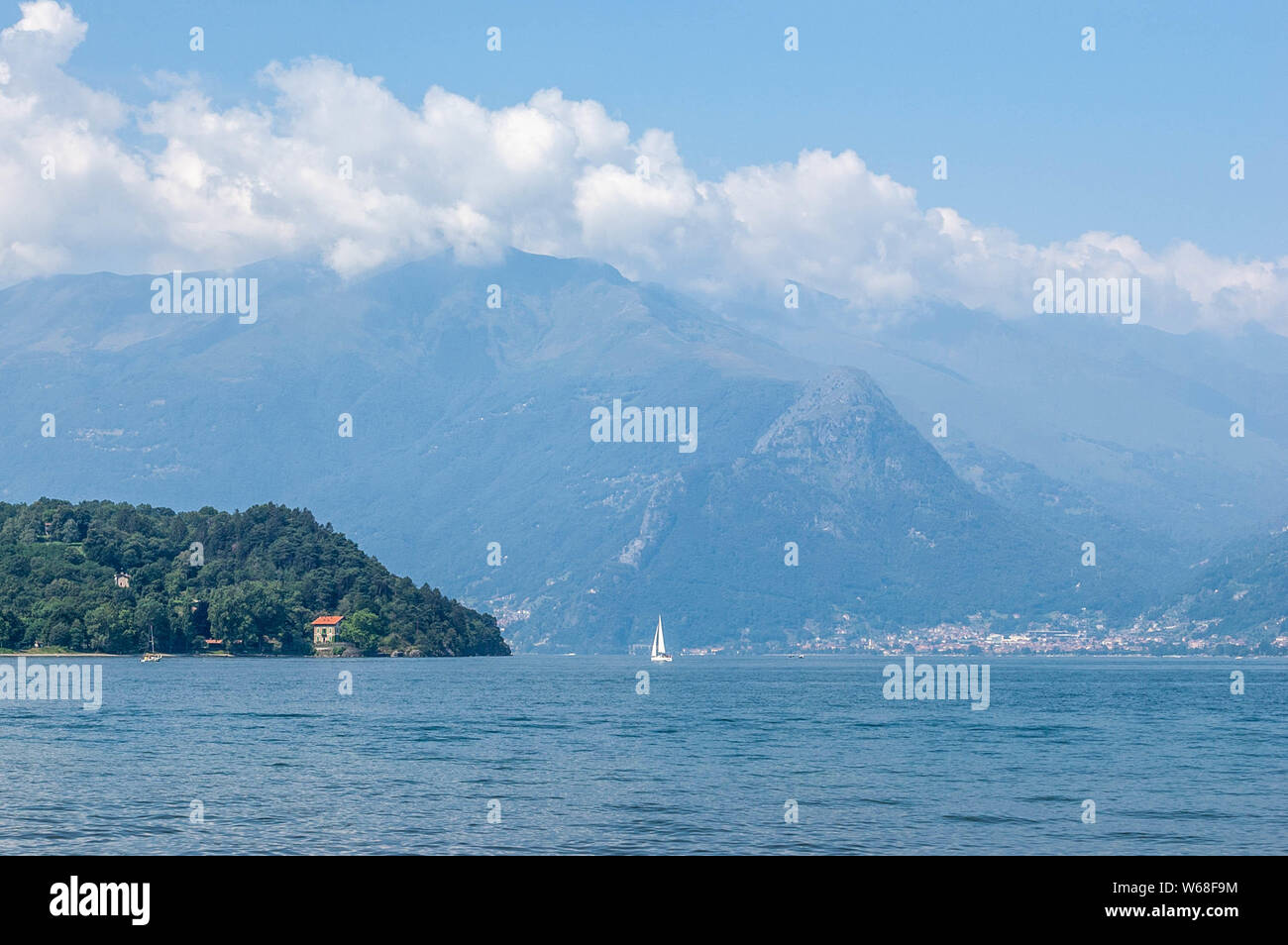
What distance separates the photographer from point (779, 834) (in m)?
45.7

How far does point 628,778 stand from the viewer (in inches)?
2447

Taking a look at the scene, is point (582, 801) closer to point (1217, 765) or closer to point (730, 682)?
point (1217, 765)

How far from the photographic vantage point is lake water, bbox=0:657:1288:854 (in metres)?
45.0

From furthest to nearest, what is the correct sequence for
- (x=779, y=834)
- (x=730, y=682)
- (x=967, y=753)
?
(x=730, y=682)
(x=967, y=753)
(x=779, y=834)

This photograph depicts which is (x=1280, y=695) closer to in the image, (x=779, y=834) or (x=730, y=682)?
(x=730, y=682)

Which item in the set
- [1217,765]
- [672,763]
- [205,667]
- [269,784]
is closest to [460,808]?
[269,784]

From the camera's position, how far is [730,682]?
636 feet

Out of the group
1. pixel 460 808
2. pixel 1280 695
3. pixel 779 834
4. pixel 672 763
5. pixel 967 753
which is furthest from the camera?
pixel 1280 695

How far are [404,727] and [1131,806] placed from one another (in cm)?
4891

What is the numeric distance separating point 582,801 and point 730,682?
5580 inches

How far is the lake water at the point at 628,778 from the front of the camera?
44969 mm
